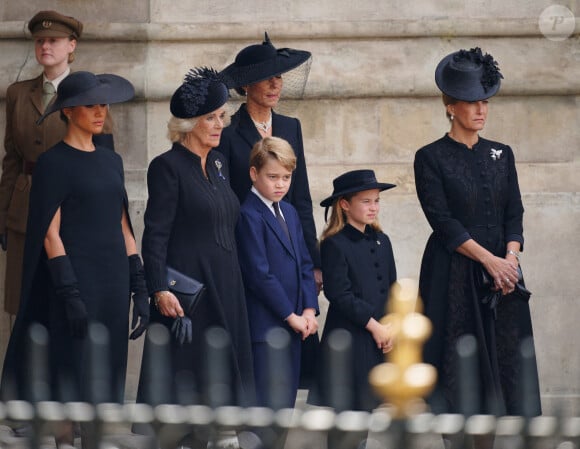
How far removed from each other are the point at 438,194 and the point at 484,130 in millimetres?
2185

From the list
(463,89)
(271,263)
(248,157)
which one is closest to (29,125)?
(248,157)

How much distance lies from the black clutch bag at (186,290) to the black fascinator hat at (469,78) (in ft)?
5.11

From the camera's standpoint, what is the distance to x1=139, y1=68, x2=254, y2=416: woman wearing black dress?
7590mm

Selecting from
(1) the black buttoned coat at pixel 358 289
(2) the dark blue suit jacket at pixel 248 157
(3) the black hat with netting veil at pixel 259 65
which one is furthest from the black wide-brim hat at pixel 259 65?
(1) the black buttoned coat at pixel 358 289

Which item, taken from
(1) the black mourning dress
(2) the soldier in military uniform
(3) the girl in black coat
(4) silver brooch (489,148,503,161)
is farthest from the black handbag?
(2) the soldier in military uniform

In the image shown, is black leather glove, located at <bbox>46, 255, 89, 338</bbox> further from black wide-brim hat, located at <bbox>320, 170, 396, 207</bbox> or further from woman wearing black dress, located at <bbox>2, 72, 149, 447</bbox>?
black wide-brim hat, located at <bbox>320, 170, 396, 207</bbox>

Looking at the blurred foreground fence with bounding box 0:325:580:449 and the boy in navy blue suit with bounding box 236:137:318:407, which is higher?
the boy in navy blue suit with bounding box 236:137:318:407

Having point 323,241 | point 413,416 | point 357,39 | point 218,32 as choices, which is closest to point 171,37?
point 218,32

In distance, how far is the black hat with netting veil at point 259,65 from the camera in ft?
26.5

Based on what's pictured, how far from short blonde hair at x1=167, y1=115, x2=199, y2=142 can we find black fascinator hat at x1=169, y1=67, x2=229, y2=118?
0.08 feet

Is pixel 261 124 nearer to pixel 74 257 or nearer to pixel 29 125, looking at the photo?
pixel 74 257

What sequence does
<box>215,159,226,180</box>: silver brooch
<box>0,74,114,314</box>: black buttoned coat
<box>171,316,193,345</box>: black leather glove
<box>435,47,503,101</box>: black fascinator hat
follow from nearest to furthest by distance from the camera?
<box>171,316,193,345</box>: black leather glove, <box>215,159,226,180</box>: silver brooch, <box>435,47,503,101</box>: black fascinator hat, <box>0,74,114,314</box>: black buttoned coat

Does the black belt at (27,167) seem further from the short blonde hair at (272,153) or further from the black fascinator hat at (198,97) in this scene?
the short blonde hair at (272,153)

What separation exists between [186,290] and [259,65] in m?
1.24
